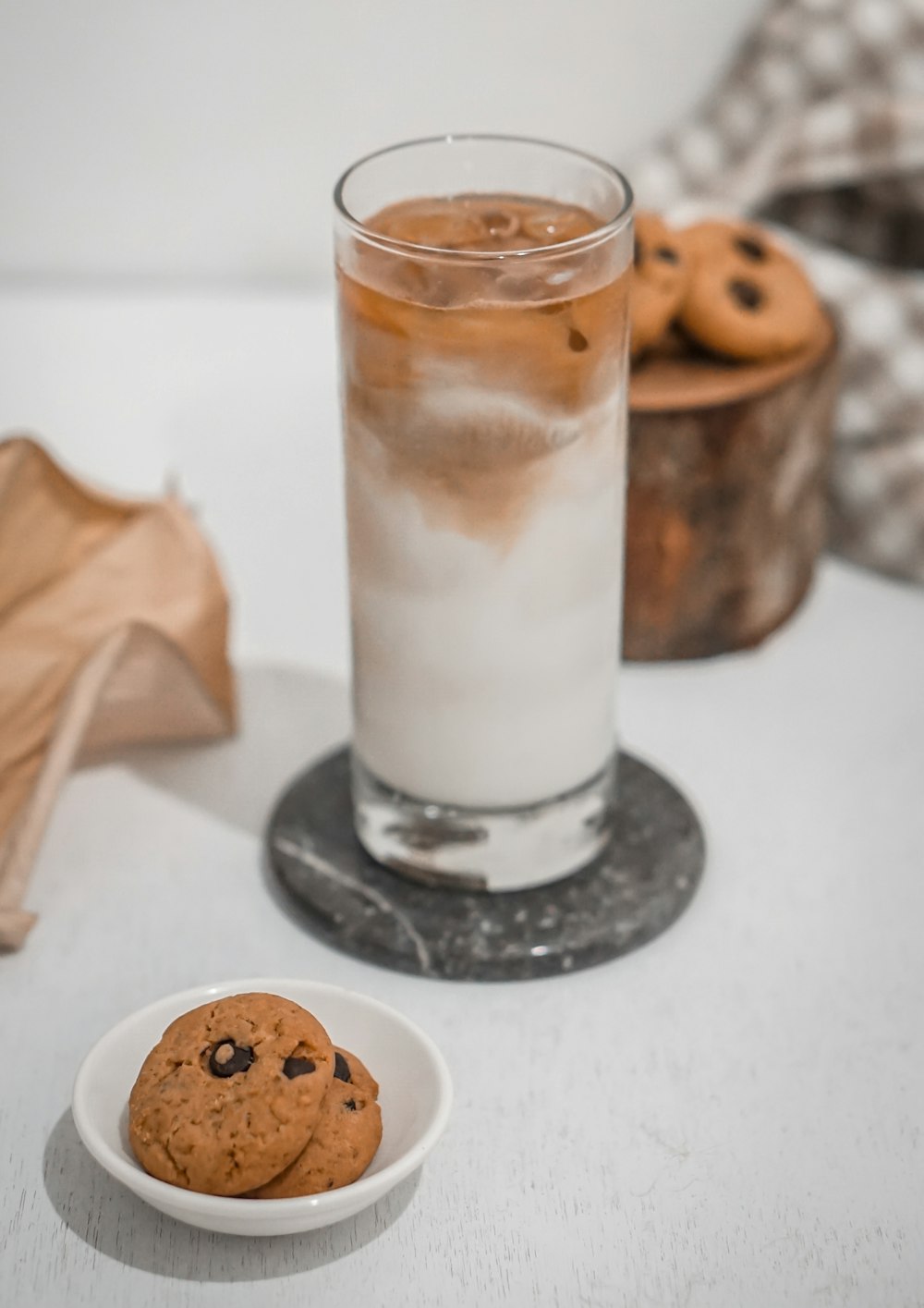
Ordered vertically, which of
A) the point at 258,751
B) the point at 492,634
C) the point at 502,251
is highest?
the point at 502,251

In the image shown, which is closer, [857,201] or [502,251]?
[502,251]

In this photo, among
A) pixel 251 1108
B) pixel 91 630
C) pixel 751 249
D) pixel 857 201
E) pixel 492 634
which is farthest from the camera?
pixel 857 201

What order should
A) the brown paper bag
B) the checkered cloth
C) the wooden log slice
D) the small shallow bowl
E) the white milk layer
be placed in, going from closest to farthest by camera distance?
the small shallow bowl
the white milk layer
the brown paper bag
the wooden log slice
the checkered cloth

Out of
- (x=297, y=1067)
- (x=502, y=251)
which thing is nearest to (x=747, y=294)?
(x=502, y=251)

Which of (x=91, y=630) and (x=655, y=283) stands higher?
(x=655, y=283)

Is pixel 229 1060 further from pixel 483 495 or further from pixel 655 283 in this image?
pixel 655 283

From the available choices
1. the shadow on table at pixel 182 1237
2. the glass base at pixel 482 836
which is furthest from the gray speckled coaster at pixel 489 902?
the shadow on table at pixel 182 1237

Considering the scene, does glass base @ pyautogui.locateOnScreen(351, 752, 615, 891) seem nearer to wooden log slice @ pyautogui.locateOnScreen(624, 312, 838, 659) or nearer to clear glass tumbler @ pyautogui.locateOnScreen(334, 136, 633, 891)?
clear glass tumbler @ pyautogui.locateOnScreen(334, 136, 633, 891)

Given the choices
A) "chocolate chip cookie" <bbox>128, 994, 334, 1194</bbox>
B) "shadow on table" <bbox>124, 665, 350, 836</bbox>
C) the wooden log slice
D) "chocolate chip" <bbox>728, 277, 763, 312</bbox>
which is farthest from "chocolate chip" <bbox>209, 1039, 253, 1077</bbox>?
"chocolate chip" <bbox>728, 277, 763, 312</bbox>
